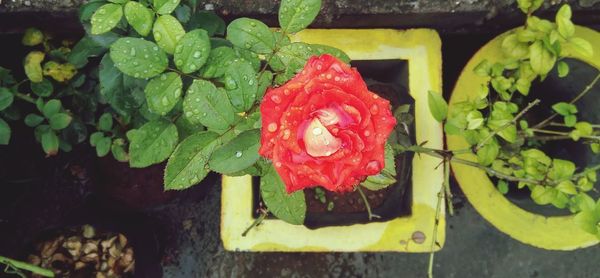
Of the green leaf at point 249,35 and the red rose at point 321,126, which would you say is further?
the green leaf at point 249,35

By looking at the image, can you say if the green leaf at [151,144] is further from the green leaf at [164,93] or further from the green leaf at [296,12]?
the green leaf at [296,12]

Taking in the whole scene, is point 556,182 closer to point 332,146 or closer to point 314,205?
point 314,205

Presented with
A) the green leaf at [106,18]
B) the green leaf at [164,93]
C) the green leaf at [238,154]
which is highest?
the green leaf at [106,18]

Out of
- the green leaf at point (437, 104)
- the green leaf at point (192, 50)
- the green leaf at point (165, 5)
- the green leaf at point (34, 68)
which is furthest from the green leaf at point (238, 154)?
the green leaf at point (34, 68)

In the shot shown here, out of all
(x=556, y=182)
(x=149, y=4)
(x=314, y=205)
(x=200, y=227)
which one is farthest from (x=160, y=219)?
(x=556, y=182)

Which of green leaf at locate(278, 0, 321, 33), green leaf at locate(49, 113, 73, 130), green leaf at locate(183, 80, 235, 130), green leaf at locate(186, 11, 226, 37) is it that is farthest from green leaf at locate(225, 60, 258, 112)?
green leaf at locate(49, 113, 73, 130)

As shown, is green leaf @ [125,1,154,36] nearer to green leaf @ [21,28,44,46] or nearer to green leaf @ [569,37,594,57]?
green leaf @ [21,28,44,46]

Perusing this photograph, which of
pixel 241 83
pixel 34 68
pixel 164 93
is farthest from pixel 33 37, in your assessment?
pixel 241 83

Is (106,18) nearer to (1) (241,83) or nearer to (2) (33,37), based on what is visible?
(1) (241,83)
